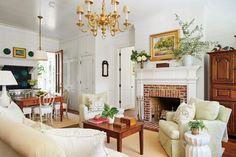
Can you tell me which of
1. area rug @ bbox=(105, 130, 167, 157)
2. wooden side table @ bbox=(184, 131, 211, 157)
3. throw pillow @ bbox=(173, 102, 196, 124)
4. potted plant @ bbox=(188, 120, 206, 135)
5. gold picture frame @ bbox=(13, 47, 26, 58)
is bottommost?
area rug @ bbox=(105, 130, 167, 157)

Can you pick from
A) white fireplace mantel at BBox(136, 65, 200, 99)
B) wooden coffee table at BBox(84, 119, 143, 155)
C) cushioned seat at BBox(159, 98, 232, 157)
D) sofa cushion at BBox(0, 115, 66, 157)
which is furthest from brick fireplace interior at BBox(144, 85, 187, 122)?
sofa cushion at BBox(0, 115, 66, 157)

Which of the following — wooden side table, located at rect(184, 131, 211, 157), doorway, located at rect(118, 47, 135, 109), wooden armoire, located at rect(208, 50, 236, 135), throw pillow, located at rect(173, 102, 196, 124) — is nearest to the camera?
wooden side table, located at rect(184, 131, 211, 157)

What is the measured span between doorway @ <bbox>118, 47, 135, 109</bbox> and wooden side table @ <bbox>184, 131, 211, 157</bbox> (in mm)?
4659

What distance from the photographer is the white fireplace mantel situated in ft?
13.8

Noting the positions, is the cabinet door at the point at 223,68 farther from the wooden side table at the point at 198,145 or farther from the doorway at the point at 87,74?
the doorway at the point at 87,74

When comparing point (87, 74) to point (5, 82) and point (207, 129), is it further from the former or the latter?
point (207, 129)

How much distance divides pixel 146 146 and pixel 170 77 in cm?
201

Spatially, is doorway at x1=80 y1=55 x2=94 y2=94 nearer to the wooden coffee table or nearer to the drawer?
the wooden coffee table

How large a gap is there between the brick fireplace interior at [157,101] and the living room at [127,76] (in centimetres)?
3

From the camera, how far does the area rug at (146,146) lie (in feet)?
9.55

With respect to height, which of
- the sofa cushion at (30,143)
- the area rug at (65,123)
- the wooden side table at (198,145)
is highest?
the sofa cushion at (30,143)

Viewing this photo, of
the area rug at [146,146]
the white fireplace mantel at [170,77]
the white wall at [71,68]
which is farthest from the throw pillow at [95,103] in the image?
the white wall at [71,68]

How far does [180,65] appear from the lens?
176 inches

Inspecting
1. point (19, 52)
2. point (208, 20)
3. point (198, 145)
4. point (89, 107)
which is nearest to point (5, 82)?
point (89, 107)
